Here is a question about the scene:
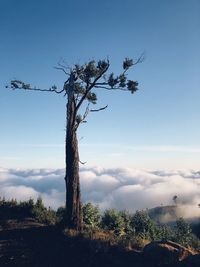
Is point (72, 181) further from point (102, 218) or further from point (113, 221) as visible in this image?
point (102, 218)

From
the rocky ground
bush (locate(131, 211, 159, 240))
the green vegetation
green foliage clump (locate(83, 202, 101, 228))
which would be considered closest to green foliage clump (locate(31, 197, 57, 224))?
the green vegetation

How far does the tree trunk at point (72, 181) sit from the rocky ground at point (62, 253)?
1559 millimetres

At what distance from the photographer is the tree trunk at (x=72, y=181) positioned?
21.6 meters

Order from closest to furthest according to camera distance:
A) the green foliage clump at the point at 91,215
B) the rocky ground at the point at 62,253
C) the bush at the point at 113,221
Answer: the rocky ground at the point at 62,253 < the bush at the point at 113,221 < the green foliage clump at the point at 91,215

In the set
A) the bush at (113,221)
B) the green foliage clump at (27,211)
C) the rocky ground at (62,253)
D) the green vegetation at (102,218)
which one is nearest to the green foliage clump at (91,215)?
the green vegetation at (102,218)

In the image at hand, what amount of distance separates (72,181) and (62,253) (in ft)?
18.0

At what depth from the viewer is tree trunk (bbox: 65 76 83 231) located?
2161 cm

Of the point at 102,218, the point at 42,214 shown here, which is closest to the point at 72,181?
the point at 42,214

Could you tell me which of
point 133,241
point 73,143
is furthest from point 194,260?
point 73,143

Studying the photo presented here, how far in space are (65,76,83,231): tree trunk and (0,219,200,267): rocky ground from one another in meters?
1.56

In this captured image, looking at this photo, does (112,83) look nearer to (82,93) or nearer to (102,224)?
(82,93)

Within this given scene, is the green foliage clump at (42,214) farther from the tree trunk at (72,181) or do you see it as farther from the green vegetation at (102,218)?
the tree trunk at (72,181)

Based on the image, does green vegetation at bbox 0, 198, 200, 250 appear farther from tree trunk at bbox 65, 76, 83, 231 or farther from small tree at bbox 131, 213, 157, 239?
tree trunk at bbox 65, 76, 83, 231

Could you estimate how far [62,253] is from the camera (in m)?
17.6
